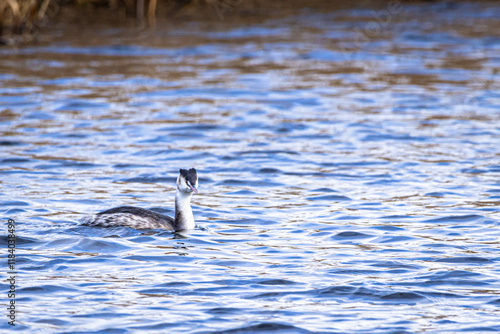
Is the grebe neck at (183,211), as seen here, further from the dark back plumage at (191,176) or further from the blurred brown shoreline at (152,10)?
the blurred brown shoreline at (152,10)

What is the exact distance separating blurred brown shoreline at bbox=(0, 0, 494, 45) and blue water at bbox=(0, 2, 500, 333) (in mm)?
1501

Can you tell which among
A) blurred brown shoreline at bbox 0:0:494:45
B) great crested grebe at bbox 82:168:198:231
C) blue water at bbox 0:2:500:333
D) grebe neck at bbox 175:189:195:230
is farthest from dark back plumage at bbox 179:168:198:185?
blurred brown shoreline at bbox 0:0:494:45

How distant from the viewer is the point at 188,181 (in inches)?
403

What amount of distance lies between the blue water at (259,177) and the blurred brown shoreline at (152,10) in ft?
4.93

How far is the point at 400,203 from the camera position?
38.5ft

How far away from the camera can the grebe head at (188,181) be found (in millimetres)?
Answer: 10188

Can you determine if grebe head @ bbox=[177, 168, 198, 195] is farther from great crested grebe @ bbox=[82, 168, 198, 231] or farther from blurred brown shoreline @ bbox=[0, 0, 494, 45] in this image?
blurred brown shoreline @ bbox=[0, 0, 494, 45]

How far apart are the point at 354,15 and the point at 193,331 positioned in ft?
77.9

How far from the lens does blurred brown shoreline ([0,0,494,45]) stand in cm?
2875

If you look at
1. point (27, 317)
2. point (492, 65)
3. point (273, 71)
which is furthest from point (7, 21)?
point (27, 317)

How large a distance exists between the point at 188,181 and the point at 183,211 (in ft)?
1.26

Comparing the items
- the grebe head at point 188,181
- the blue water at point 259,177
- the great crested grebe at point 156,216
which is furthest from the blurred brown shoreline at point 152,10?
the grebe head at point 188,181

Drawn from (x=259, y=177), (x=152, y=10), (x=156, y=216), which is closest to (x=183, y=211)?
(x=156, y=216)

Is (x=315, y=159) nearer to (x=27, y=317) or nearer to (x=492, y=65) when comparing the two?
(x=27, y=317)
